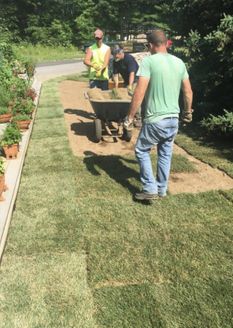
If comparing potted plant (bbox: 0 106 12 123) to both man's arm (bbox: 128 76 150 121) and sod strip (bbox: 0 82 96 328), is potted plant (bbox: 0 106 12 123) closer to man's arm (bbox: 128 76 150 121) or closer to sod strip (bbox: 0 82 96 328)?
sod strip (bbox: 0 82 96 328)

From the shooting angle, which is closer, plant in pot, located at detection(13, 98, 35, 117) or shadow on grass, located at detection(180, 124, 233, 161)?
shadow on grass, located at detection(180, 124, 233, 161)

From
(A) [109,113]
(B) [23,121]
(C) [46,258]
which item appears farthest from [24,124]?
(C) [46,258]

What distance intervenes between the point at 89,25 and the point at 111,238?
5240 cm

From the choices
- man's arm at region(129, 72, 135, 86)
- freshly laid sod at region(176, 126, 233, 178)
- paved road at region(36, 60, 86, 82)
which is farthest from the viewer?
paved road at region(36, 60, 86, 82)

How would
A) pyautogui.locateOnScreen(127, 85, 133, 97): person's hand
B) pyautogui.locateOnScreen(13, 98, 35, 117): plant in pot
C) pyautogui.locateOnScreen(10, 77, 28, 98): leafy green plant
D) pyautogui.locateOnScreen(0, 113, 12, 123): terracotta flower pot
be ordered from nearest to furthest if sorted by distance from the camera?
pyautogui.locateOnScreen(127, 85, 133, 97): person's hand
pyautogui.locateOnScreen(13, 98, 35, 117): plant in pot
pyautogui.locateOnScreen(0, 113, 12, 123): terracotta flower pot
pyautogui.locateOnScreen(10, 77, 28, 98): leafy green plant

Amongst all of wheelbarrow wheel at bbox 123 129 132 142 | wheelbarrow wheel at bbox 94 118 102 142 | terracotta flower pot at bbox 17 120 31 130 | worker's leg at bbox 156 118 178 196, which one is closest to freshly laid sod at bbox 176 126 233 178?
wheelbarrow wheel at bbox 123 129 132 142

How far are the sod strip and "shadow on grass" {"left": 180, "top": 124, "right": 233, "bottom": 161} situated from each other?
9.54 feet

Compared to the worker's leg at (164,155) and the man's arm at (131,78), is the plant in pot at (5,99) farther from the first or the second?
the worker's leg at (164,155)

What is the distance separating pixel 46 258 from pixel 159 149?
221 centimetres

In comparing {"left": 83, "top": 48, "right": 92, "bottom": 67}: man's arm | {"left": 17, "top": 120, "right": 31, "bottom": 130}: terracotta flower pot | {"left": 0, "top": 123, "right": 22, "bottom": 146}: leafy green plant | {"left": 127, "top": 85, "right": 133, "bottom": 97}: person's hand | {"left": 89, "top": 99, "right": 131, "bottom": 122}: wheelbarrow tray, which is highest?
{"left": 83, "top": 48, "right": 92, "bottom": 67}: man's arm

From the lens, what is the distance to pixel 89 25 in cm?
5384

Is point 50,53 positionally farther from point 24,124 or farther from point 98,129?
point 98,129

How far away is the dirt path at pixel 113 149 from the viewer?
256 inches

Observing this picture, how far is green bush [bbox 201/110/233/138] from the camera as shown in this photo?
821 centimetres
